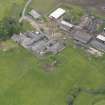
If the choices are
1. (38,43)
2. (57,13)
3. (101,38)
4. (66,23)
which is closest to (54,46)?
(38,43)

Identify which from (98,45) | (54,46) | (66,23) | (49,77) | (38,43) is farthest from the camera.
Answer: (66,23)

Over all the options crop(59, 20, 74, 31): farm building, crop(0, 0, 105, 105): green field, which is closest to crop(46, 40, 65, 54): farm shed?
crop(0, 0, 105, 105): green field

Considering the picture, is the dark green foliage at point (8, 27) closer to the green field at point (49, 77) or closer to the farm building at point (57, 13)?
the green field at point (49, 77)

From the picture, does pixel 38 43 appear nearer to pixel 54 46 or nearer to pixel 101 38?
pixel 54 46

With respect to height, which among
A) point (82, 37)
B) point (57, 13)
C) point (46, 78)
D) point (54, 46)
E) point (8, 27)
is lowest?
point (46, 78)

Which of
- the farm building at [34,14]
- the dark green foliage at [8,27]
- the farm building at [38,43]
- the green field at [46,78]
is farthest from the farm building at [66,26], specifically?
the dark green foliage at [8,27]

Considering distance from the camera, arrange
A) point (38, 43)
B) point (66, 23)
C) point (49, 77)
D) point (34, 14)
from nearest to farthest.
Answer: point (49, 77) → point (38, 43) → point (66, 23) → point (34, 14)
